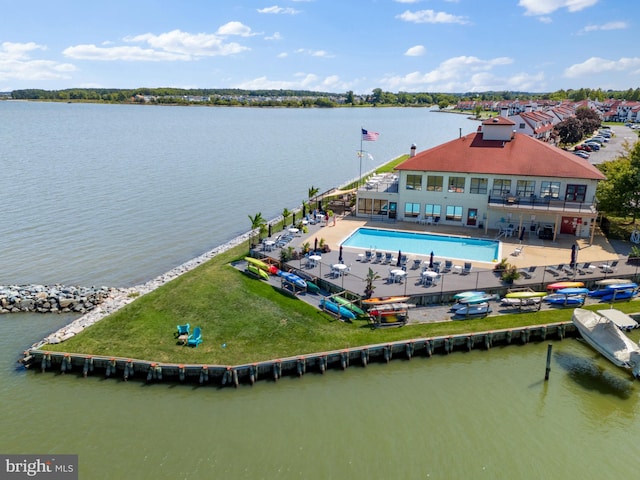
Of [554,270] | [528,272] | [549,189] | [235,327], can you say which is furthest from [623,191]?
[235,327]

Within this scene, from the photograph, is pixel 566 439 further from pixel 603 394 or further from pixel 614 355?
pixel 614 355

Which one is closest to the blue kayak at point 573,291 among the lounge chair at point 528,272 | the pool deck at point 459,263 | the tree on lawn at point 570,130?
the pool deck at point 459,263

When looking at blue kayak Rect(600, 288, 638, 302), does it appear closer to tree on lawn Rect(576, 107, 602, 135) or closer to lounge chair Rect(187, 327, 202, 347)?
lounge chair Rect(187, 327, 202, 347)

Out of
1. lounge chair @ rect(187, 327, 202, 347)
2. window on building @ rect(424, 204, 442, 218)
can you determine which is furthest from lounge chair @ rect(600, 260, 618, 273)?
lounge chair @ rect(187, 327, 202, 347)

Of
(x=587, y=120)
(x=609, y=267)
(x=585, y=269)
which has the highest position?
(x=587, y=120)

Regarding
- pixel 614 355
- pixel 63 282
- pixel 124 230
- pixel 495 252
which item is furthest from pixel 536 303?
pixel 124 230

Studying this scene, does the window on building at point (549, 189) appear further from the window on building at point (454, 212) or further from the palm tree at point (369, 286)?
the palm tree at point (369, 286)

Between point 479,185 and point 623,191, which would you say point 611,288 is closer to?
point 623,191
